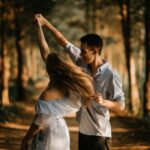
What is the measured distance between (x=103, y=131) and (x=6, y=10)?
17526mm

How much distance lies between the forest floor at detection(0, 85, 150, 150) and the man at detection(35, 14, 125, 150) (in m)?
7.21

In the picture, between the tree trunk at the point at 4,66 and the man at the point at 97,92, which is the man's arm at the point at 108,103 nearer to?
the man at the point at 97,92

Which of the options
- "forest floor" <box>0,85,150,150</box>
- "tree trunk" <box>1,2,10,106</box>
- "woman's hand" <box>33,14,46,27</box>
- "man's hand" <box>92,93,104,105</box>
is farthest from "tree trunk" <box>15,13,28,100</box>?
"man's hand" <box>92,93,104,105</box>

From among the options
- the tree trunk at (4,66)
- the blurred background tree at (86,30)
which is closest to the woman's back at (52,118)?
the blurred background tree at (86,30)

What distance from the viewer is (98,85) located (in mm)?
5688

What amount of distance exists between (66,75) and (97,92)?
0.79 m

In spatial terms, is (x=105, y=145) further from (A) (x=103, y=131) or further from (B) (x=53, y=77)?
(B) (x=53, y=77)

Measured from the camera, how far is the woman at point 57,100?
4.97 metres

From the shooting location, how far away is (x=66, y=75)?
4961 millimetres

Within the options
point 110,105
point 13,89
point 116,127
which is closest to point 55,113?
point 110,105

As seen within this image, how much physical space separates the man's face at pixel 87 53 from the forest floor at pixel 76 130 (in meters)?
7.44

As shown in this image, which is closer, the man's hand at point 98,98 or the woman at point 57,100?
the woman at point 57,100

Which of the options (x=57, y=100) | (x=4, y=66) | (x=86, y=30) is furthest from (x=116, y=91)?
(x=86, y=30)

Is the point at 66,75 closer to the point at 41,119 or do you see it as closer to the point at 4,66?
the point at 41,119
